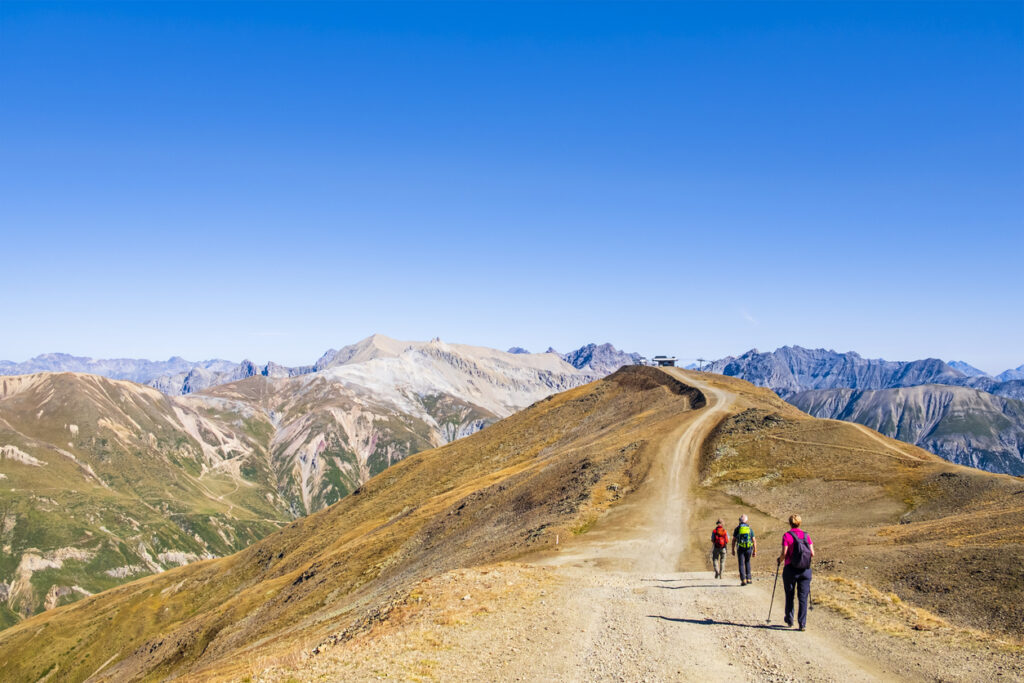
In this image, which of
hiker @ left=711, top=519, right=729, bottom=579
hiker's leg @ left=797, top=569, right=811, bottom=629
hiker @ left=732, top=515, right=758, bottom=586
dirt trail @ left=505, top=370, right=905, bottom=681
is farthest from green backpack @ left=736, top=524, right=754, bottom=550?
hiker's leg @ left=797, top=569, right=811, bottom=629

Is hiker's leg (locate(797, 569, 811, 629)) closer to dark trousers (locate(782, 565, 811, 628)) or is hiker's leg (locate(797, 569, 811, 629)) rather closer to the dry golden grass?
dark trousers (locate(782, 565, 811, 628))

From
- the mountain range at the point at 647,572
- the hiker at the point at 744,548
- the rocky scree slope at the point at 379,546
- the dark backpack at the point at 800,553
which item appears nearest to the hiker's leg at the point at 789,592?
the dark backpack at the point at 800,553

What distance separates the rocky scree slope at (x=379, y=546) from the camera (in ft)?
175

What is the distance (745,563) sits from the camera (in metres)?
28.1

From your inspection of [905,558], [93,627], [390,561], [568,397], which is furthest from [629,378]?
[93,627]

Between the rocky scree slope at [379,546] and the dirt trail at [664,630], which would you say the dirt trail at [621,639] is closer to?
the dirt trail at [664,630]

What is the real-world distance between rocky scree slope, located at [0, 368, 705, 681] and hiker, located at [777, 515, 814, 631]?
54.6ft

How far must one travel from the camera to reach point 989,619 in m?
22.0

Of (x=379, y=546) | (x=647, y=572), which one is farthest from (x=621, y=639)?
(x=379, y=546)

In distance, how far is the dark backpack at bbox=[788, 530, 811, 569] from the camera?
20016mm

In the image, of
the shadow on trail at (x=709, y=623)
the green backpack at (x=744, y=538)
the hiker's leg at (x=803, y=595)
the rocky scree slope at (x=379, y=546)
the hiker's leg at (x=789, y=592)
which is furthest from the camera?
the rocky scree slope at (x=379, y=546)

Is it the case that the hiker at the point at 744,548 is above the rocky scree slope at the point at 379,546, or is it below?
above

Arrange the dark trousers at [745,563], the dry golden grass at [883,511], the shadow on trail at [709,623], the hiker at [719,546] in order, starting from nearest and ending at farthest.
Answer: the shadow on trail at [709,623], the dry golden grass at [883,511], the dark trousers at [745,563], the hiker at [719,546]

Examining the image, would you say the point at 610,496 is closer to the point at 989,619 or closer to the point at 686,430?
the point at 686,430
